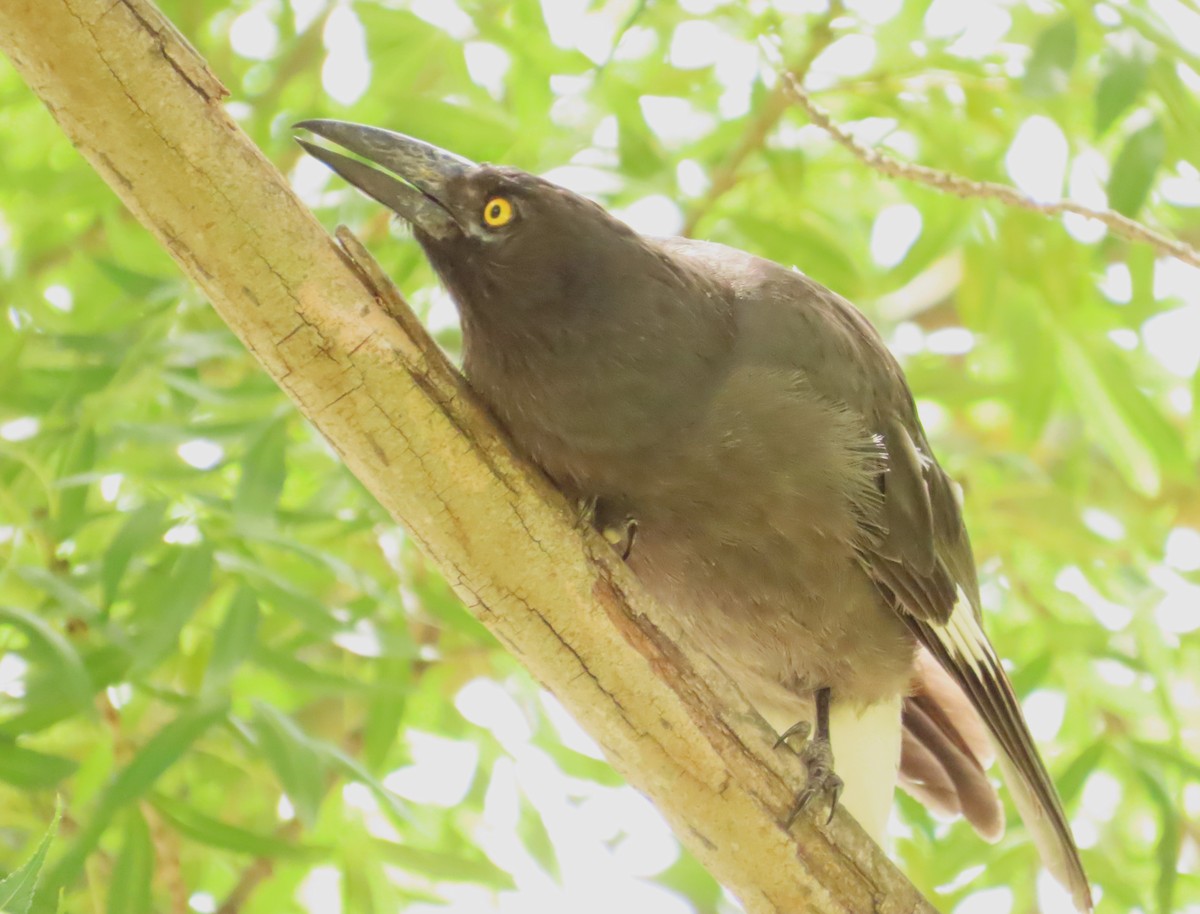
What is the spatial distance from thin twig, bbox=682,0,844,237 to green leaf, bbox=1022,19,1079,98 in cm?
38

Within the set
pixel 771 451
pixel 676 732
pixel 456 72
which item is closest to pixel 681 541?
pixel 771 451

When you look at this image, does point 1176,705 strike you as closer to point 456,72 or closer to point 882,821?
point 882,821

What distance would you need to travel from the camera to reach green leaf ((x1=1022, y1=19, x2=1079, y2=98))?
1895 millimetres

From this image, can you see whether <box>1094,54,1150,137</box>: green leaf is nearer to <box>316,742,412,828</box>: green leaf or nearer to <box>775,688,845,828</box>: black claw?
<box>775,688,845,828</box>: black claw

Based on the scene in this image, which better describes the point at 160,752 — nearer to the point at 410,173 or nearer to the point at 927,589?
the point at 410,173

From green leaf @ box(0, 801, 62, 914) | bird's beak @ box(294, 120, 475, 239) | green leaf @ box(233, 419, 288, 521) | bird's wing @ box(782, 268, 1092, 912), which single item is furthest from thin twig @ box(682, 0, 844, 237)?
green leaf @ box(0, 801, 62, 914)

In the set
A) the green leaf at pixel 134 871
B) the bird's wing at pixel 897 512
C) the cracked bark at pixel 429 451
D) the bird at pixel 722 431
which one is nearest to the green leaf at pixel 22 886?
the cracked bark at pixel 429 451

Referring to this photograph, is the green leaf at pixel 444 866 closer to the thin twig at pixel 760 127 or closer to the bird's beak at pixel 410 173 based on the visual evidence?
the bird's beak at pixel 410 173

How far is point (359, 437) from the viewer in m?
1.42

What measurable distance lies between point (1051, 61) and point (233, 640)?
4.52 feet

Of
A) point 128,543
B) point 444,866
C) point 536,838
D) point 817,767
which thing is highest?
point 128,543

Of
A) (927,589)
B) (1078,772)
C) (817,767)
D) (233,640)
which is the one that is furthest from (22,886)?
(1078,772)

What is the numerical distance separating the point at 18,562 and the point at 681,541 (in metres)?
0.88

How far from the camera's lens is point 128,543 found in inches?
68.8
